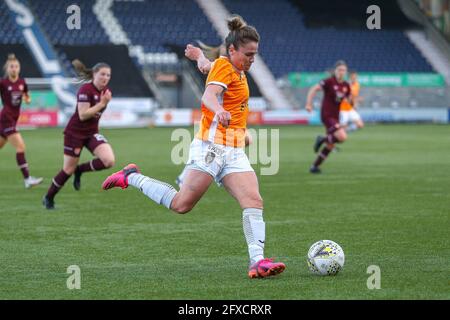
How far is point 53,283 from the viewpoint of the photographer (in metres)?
7.70

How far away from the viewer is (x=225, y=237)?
10.5 metres

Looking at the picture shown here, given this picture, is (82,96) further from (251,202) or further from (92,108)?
(251,202)

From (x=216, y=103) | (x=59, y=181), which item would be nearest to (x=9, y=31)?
(x=59, y=181)

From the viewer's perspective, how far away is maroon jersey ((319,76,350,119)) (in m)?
20.8

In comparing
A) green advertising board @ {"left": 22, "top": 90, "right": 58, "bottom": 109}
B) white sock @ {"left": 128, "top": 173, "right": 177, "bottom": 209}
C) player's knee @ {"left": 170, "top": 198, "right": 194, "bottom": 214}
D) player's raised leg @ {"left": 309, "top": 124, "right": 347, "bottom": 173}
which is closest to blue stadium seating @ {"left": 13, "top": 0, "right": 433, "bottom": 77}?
green advertising board @ {"left": 22, "top": 90, "right": 58, "bottom": 109}

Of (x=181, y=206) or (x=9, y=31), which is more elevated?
(x=9, y=31)

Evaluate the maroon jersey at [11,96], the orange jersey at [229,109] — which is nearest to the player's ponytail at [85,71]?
the maroon jersey at [11,96]

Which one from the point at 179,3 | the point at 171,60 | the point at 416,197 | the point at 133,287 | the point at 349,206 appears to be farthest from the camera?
the point at 179,3

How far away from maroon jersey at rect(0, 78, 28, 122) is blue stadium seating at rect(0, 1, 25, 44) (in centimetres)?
2932

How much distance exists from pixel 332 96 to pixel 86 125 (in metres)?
8.18

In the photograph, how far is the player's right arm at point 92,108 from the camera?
13047 millimetres
